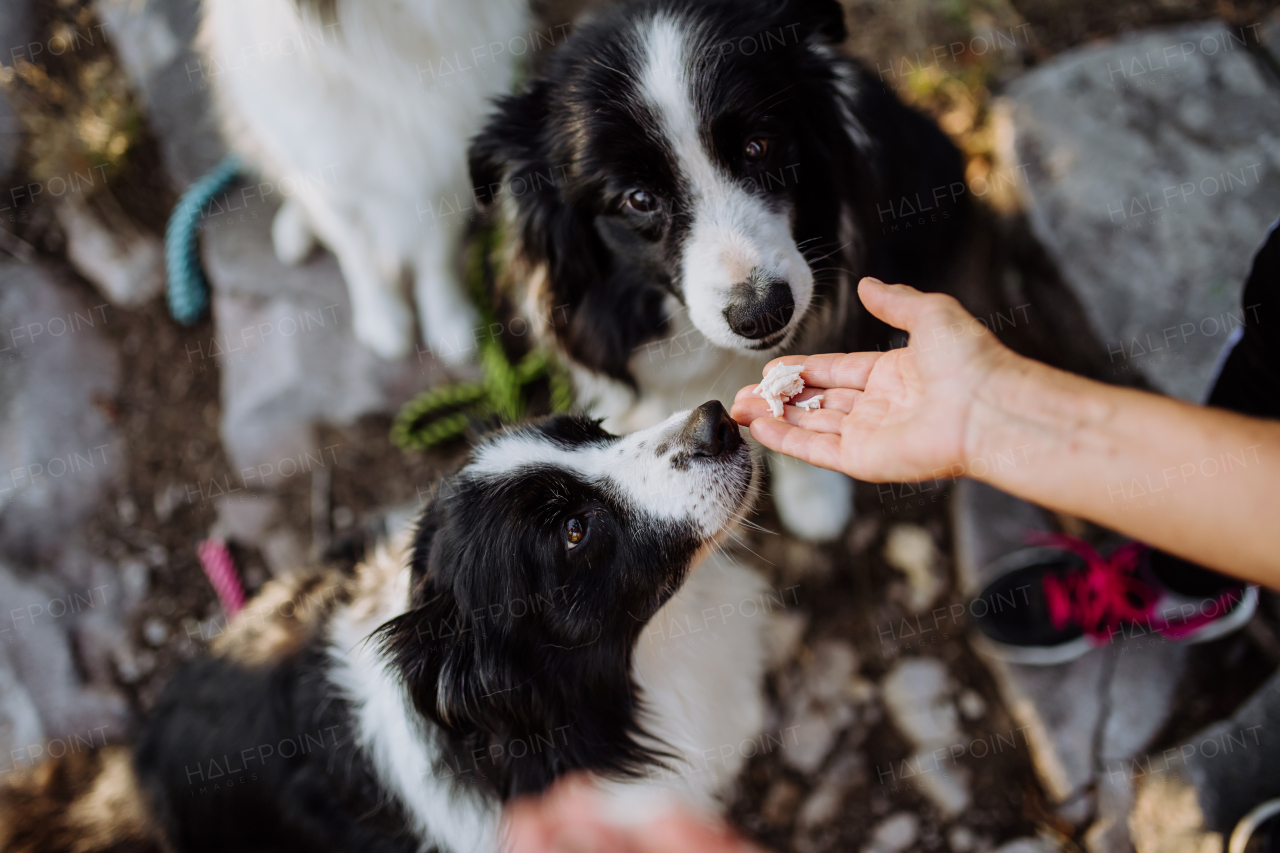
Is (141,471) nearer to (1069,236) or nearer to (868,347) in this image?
(868,347)

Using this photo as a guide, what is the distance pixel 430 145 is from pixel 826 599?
224 centimetres

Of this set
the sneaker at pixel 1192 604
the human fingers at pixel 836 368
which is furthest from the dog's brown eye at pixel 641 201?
the sneaker at pixel 1192 604

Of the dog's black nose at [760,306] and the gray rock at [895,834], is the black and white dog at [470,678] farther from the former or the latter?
the gray rock at [895,834]

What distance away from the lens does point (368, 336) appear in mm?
3045

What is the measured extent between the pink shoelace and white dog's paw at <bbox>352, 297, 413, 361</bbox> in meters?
2.73

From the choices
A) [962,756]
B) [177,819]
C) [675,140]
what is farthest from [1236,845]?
[177,819]

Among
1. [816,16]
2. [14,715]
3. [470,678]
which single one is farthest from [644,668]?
[14,715]

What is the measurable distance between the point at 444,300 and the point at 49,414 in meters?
2.02

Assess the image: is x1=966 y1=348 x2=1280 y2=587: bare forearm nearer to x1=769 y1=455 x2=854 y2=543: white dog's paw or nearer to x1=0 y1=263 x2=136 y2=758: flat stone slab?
x1=769 y1=455 x2=854 y2=543: white dog's paw

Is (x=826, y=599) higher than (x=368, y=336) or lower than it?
lower

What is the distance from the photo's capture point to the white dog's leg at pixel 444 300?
2750mm

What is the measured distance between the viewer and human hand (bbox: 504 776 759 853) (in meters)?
1.38

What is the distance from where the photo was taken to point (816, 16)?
74.5 inches

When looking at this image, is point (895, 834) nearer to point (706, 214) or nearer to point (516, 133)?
point (706, 214)
